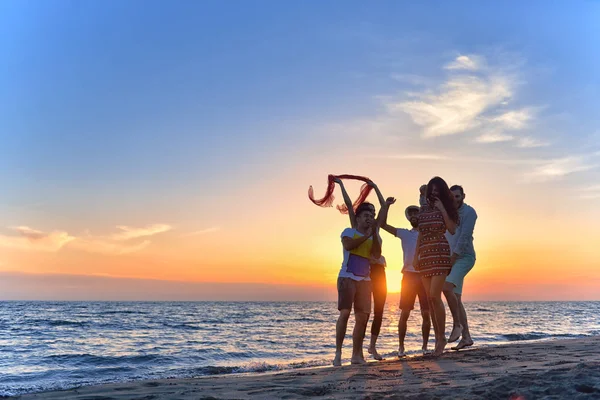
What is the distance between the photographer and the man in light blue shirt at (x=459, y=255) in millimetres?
6539

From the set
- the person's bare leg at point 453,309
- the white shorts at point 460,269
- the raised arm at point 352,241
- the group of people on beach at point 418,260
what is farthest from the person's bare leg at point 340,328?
the white shorts at point 460,269

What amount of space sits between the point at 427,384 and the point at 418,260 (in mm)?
2357

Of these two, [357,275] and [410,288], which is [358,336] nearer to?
[357,275]

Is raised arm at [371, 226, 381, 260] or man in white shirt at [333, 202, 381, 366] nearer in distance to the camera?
man in white shirt at [333, 202, 381, 366]

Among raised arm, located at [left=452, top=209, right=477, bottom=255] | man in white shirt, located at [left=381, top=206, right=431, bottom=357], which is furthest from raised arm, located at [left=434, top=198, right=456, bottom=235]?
man in white shirt, located at [left=381, top=206, right=431, bottom=357]

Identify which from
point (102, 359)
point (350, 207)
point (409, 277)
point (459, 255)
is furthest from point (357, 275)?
point (102, 359)

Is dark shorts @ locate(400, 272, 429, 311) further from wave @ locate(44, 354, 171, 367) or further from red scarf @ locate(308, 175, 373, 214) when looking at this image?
wave @ locate(44, 354, 171, 367)

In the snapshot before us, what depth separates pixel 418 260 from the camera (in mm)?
6273

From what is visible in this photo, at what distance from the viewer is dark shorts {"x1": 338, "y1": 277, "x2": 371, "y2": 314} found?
6410mm

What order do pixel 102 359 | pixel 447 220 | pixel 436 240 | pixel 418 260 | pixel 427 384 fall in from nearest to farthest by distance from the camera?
pixel 427 384 < pixel 447 220 < pixel 436 240 < pixel 418 260 < pixel 102 359

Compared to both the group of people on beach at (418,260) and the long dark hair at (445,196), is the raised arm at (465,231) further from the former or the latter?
the long dark hair at (445,196)

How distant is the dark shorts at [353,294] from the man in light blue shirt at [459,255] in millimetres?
1016

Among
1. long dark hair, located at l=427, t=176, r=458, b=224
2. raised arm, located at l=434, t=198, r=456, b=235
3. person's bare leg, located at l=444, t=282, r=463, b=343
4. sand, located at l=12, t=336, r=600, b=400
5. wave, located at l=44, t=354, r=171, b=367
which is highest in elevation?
long dark hair, located at l=427, t=176, r=458, b=224

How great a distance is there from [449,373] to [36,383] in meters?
6.36
